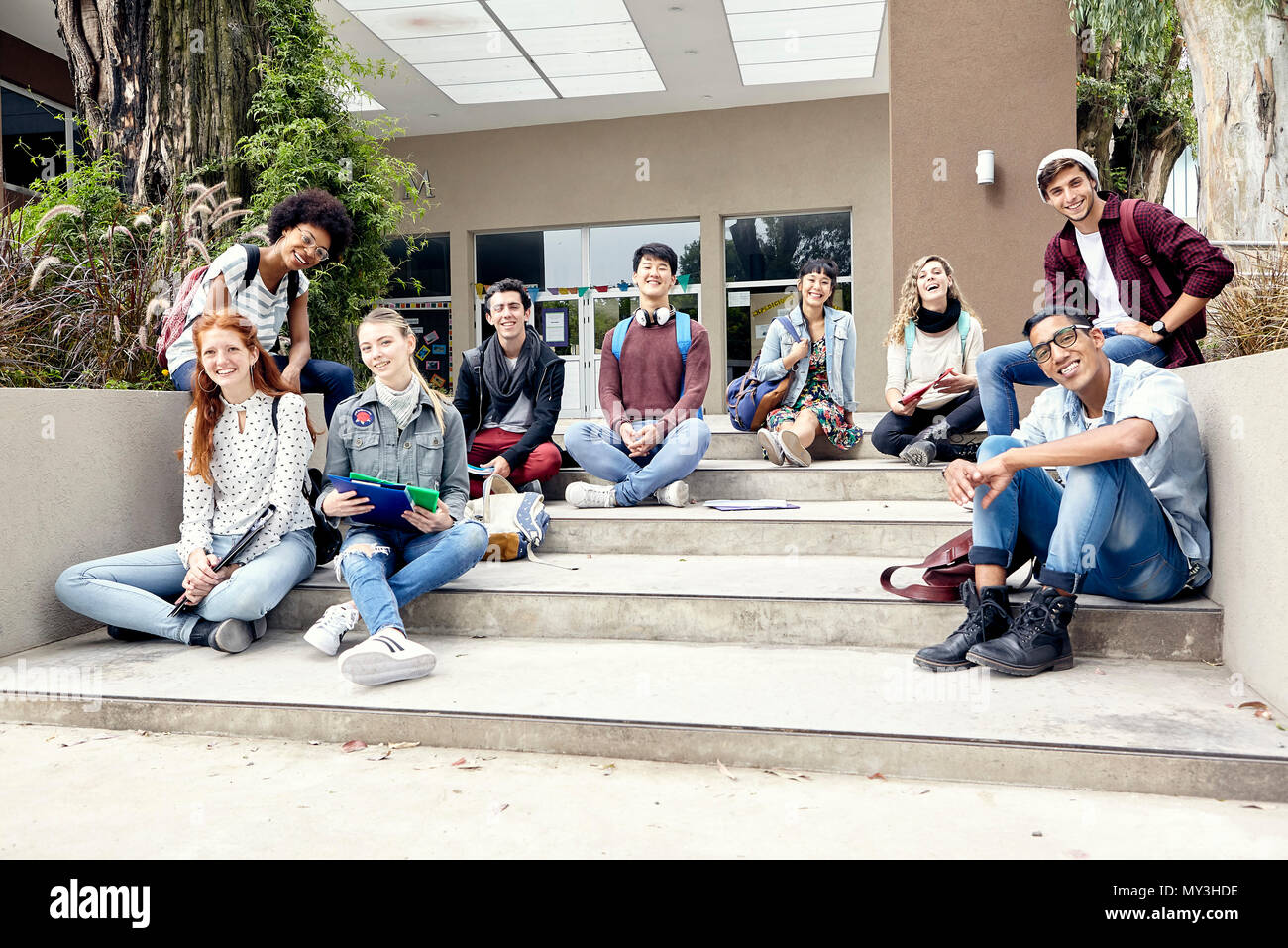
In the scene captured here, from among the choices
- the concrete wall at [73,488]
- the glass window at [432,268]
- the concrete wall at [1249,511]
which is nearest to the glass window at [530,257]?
the glass window at [432,268]

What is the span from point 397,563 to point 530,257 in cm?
938

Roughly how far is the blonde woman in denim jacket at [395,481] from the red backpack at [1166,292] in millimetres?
2521

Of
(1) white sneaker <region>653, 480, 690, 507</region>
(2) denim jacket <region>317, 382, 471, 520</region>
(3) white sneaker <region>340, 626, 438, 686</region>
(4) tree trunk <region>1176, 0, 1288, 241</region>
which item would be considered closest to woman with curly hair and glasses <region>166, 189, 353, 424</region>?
(2) denim jacket <region>317, 382, 471, 520</region>

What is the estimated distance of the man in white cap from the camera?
3135mm

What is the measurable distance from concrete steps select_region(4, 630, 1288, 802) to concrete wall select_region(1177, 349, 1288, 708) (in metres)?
0.13

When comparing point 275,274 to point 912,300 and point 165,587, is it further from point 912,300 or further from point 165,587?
point 912,300

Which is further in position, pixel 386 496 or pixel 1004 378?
pixel 1004 378

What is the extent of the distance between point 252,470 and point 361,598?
28.6 inches

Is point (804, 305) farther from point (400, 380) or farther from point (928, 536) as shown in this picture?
point (400, 380)

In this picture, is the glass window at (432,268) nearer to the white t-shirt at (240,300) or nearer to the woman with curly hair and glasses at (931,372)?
the woman with curly hair and glasses at (931,372)

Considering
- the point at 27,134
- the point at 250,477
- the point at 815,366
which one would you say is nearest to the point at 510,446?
the point at 250,477

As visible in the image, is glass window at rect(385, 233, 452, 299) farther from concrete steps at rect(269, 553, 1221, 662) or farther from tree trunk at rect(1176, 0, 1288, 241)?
concrete steps at rect(269, 553, 1221, 662)

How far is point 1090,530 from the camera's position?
99.7 inches
